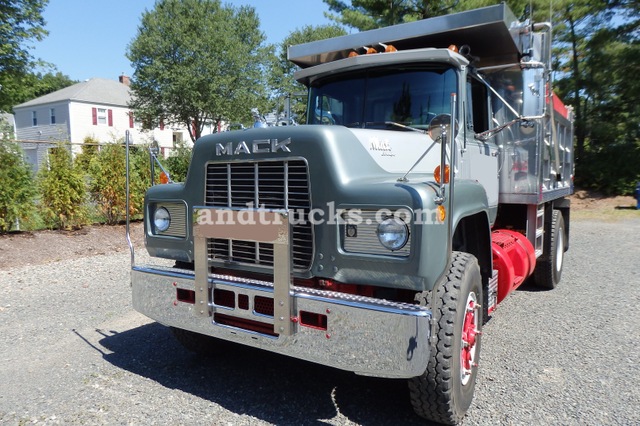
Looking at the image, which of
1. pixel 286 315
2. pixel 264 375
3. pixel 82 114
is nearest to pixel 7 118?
pixel 82 114

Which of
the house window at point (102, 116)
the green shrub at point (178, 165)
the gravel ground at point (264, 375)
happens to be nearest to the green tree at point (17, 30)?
the green shrub at point (178, 165)

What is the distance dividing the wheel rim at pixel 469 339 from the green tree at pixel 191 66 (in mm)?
25612

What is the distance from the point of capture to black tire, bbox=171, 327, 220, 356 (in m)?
3.87

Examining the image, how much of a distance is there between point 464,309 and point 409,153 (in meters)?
1.24

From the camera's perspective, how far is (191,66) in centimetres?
2631

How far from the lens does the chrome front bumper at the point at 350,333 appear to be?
242cm

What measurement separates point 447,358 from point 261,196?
1.49 metres

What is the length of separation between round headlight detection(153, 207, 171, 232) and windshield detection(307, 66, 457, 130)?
1.80m

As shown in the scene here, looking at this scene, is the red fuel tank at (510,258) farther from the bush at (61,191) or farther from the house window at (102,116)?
the house window at (102,116)

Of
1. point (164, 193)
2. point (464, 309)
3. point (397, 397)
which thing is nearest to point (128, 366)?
point (164, 193)

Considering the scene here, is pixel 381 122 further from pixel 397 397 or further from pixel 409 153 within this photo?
pixel 397 397

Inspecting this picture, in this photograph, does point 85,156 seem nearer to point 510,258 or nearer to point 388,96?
point 388,96

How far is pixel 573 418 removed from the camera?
2979mm

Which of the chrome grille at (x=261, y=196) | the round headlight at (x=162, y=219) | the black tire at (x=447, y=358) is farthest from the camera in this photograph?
the round headlight at (x=162, y=219)
